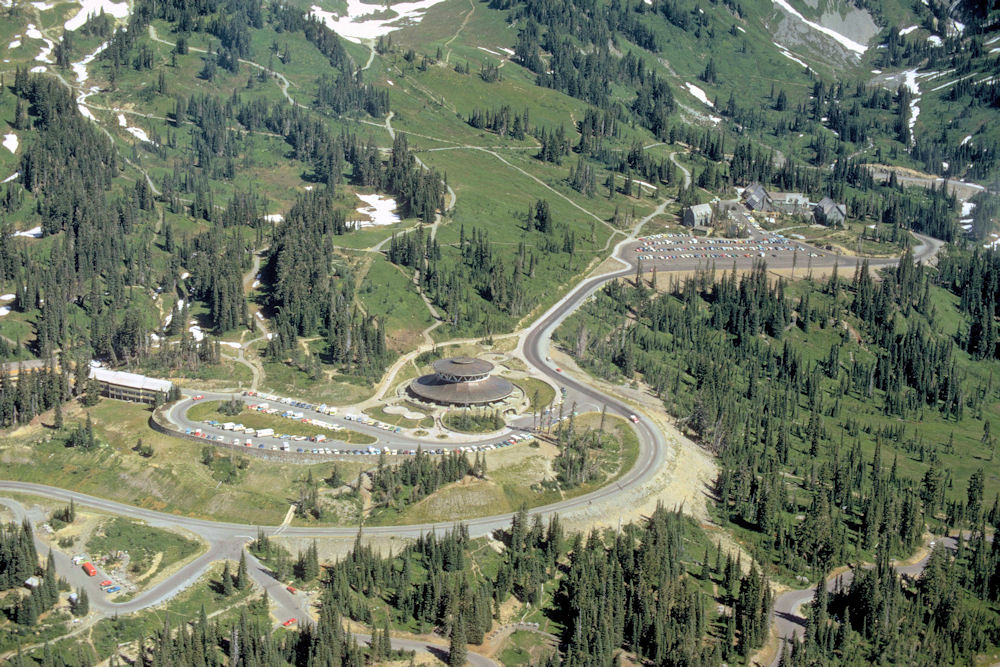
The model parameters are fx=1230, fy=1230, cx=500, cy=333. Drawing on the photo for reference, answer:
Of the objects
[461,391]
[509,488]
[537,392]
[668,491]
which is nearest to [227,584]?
[509,488]

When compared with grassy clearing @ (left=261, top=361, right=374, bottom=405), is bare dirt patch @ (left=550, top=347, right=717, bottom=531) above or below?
above

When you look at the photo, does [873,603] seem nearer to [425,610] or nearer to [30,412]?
[425,610]

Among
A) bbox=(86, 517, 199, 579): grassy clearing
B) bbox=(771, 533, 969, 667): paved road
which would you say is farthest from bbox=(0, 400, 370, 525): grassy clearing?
bbox=(771, 533, 969, 667): paved road

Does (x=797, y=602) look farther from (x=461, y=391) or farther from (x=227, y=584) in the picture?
(x=227, y=584)

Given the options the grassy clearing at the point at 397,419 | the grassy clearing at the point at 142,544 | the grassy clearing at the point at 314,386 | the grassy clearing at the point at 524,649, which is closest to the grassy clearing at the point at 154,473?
the grassy clearing at the point at 142,544

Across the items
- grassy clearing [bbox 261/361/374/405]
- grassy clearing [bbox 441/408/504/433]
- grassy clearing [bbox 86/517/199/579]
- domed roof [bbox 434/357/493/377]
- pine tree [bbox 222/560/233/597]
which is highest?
domed roof [bbox 434/357/493/377]

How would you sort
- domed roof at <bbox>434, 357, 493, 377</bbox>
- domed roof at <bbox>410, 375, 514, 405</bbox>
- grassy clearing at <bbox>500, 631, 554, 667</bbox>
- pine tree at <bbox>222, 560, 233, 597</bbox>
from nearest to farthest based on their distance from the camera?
1. grassy clearing at <bbox>500, 631, 554, 667</bbox>
2. pine tree at <bbox>222, 560, 233, 597</bbox>
3. domed roof at <bbox>410, 375, 514, 405</bbox>
4. domed roof at <bbox>434, 357, 493, 377</bbox>

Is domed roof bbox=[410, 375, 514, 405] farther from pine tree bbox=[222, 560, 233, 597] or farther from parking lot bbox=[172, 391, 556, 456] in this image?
pine tree bbox=[222, 560, 233, 597]

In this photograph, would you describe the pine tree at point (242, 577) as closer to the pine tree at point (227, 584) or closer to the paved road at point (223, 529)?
the pine tree at point (227, 584)
